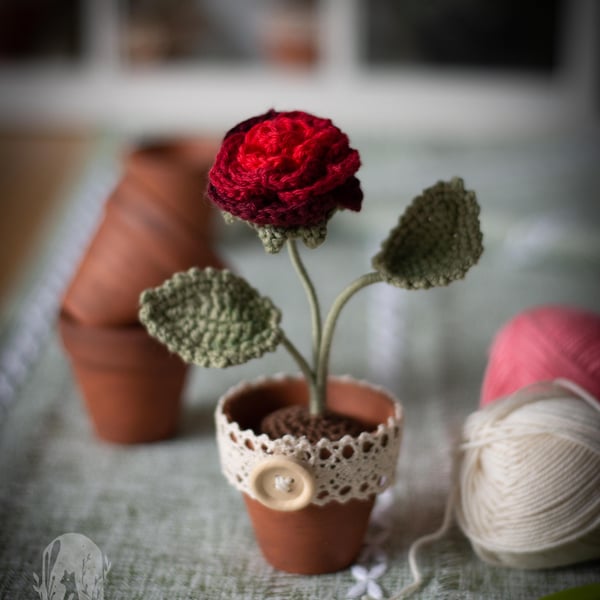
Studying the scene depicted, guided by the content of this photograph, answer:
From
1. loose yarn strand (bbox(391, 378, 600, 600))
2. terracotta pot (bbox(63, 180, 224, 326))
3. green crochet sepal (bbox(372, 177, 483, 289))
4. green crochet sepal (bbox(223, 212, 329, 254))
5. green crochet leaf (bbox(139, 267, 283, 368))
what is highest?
green crochet sepal (bbox(223, 212, 329, 254))

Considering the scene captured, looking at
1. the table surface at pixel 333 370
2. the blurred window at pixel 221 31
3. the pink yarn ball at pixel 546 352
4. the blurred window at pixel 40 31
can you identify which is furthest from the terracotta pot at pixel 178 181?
the blurred window at pixel 40 31

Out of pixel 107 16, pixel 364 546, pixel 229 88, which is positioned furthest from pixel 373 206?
pixel 107 16

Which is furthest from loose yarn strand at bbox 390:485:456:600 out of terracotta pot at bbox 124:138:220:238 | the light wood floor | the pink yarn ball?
the light wood floor

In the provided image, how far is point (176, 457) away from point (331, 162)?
38 centimetres

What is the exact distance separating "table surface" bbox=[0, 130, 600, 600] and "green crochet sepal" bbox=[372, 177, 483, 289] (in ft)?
0.71

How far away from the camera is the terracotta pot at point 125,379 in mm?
772

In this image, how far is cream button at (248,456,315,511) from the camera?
0.56m

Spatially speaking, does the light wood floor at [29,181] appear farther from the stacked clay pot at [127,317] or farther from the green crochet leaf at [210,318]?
the green crochet leaf at [210,318]

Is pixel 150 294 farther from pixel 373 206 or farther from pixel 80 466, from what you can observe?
pixel 373 206

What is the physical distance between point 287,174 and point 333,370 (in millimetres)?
477

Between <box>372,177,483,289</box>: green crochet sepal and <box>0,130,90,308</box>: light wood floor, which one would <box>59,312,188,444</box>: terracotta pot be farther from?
<box>0,130,90,308</box>: light wood floor

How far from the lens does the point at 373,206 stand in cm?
140

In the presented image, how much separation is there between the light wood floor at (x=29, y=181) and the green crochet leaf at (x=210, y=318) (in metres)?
1.08

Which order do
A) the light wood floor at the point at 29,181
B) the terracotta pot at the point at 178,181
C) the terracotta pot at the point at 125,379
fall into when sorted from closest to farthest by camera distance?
the terracotta pot at the point at 125,379, the terracotta pot at the point at 178,181, the light wood floor at the point at 29,181
